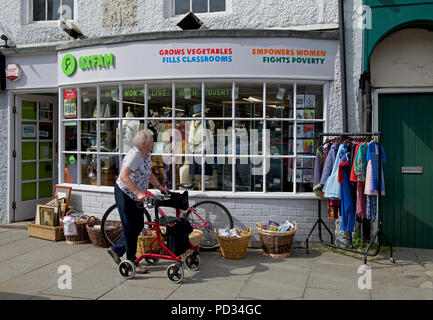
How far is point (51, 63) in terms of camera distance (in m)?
8.42

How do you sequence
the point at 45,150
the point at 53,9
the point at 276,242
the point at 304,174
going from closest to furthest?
the point at 276,242
the point at 304,174
the point at 53,9
the point at 45,150

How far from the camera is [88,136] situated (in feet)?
26.6

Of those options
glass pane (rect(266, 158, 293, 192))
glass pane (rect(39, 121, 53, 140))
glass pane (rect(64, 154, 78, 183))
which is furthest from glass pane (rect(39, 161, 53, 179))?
glass pane (rect(266, 158, 293, 192))

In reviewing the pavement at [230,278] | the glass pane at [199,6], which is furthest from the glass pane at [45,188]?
the glass pane at [199,6]

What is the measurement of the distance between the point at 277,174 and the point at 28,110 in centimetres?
540

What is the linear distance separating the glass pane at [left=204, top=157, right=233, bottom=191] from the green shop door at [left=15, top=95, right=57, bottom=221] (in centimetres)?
416

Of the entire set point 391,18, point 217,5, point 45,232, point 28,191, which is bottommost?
point 45,232

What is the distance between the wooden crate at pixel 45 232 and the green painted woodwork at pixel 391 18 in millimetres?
5797

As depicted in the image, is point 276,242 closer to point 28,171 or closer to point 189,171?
point 189,171

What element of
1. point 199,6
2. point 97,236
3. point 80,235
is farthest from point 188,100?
point 80,235

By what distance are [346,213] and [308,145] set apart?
1.41 meters

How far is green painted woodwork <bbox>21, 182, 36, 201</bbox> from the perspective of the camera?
357 inches

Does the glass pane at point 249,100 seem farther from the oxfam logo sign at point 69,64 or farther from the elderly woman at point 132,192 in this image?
the oxfam logo sign at point 69,64

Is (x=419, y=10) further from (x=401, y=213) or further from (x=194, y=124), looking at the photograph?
(x=194, y=124)
